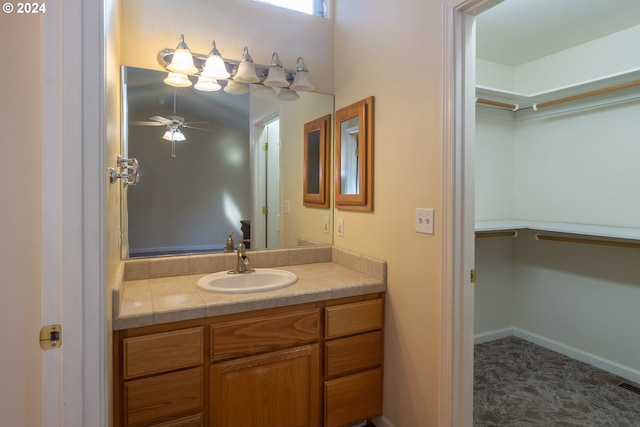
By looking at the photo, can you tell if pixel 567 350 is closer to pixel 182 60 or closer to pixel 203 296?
pixel 203 296

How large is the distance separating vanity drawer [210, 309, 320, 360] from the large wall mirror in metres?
0.66

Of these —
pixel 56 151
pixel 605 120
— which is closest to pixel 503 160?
pixel 605 120

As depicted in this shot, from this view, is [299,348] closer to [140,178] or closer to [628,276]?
[140,178]

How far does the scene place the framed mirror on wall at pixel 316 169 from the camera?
2.21m

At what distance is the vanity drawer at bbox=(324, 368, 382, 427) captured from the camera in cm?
161

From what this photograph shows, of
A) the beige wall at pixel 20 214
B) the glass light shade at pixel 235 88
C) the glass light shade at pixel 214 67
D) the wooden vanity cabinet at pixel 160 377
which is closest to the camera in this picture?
the beige wall at pixel 20 214

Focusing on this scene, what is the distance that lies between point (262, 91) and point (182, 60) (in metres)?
0.48

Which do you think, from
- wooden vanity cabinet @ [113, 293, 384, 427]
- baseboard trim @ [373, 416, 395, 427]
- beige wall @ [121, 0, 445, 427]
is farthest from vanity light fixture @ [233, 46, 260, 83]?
baseboard trim @ [373, 416, 395, 427]

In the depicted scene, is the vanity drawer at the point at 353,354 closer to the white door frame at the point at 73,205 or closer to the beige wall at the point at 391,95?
the beige wall at the point at 391,95

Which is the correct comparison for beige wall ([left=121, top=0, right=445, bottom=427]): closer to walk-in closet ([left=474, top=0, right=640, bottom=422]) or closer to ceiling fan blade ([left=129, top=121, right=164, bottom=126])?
ceiling fan blade ([left=129, top=121, right=164, bottom=126])

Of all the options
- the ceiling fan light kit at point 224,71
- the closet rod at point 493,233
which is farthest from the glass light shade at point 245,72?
the closet rod at point 493,233

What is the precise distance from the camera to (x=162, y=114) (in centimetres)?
181

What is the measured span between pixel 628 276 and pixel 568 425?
116 centimetres

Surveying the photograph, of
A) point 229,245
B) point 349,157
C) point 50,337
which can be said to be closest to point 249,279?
point 229,245
